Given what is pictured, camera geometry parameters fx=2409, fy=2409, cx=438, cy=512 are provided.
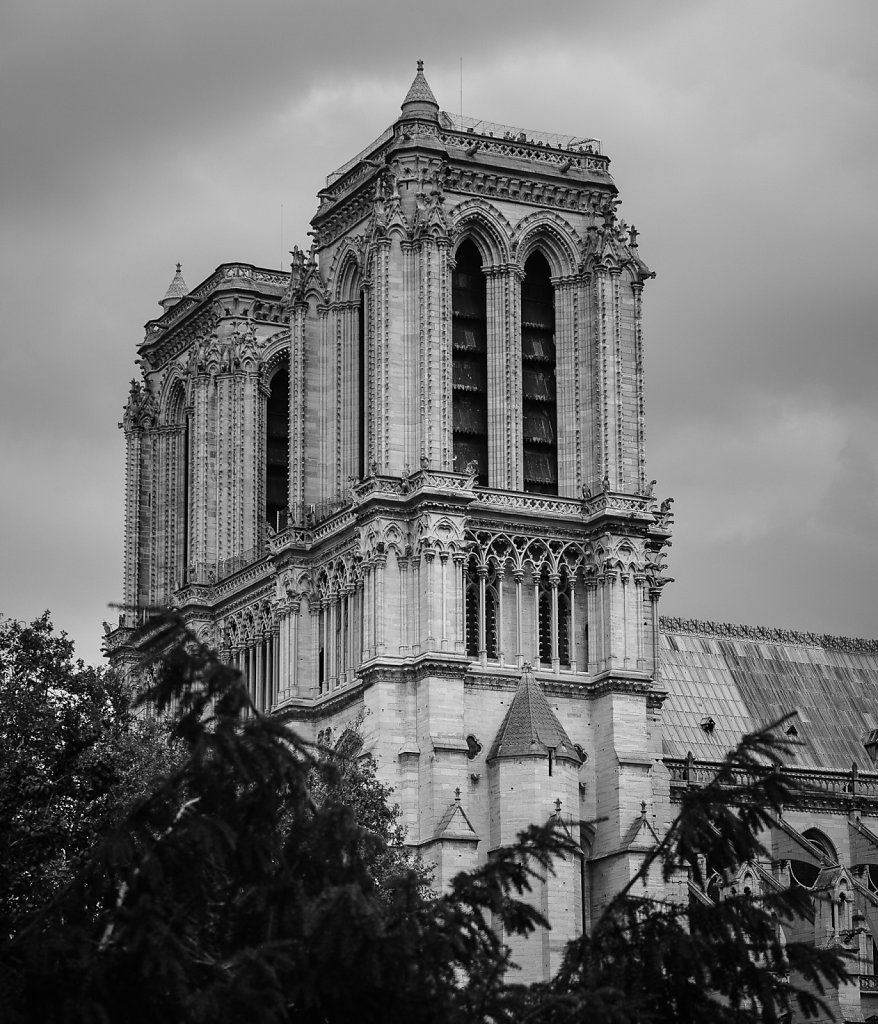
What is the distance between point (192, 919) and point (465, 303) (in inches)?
2254

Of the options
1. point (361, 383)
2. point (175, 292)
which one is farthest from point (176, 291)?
point (361, 383)

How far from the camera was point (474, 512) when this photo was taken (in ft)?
275

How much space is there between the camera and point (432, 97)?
291 ft

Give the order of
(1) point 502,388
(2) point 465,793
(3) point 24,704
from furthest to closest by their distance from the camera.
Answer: (1) point 502,388 → (2) point 465,793 → (3) point 24,704

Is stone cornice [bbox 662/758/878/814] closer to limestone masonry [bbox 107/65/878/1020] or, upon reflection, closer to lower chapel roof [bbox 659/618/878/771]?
limestone masonry [bbox 107/65/878/1020]

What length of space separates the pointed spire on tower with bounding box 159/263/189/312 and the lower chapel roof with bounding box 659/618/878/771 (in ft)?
86.0

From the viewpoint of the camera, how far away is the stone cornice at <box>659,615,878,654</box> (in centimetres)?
10450

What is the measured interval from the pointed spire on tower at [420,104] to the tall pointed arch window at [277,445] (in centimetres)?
1620

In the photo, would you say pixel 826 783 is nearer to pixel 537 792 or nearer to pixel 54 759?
pixel 537 792

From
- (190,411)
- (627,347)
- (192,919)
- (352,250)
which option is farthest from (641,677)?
(192,919)

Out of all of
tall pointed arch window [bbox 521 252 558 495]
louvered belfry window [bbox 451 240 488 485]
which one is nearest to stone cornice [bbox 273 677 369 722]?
louvered belfry window [bbox 451 240 488 485]

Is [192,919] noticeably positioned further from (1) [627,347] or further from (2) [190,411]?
(2) [190,411]

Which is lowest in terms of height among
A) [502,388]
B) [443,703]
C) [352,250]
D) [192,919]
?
[192,919]

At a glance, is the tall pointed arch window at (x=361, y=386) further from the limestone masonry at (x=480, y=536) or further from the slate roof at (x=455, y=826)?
the slate roof at (x=455, y=826)
